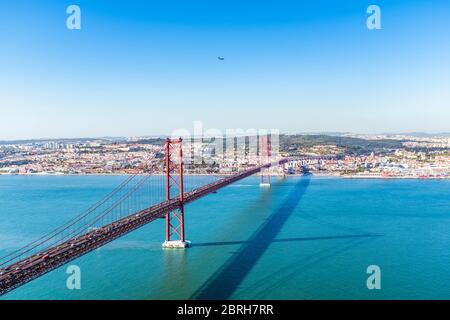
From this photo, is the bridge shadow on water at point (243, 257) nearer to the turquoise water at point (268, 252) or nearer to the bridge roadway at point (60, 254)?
the turquoise water at point (268, 252)

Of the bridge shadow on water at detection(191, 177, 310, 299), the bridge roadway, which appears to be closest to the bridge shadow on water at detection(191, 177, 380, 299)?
the bridge shadow on water at detection(191, 177, 310, 299)

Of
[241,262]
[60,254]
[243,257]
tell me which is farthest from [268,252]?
[60,254]

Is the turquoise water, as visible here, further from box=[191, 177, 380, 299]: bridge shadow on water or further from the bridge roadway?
the bridge roadway

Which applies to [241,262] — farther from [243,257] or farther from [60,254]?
[60,254]

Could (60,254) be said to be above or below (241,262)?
above
